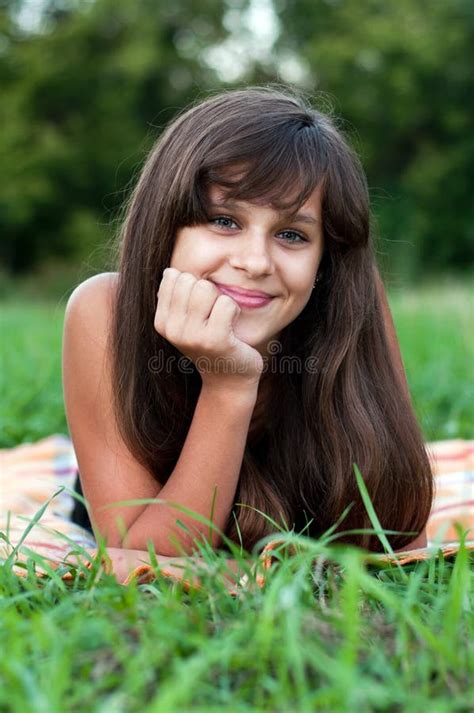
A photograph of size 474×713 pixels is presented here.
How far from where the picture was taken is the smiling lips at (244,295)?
212 cm

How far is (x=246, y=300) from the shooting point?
212cm

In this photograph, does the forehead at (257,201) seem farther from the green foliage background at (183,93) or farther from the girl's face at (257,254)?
the green foliage background at (183,93)

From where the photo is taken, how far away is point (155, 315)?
2.19m

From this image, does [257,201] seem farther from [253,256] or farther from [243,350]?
[243,350]

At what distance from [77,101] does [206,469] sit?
2158cm

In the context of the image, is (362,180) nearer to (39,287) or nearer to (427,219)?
(39,287)

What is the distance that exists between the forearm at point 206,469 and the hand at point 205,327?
57mm

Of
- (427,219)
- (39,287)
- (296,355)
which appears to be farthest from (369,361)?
(427,219)

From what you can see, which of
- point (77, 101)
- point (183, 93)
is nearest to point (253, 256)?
point (183, 93)

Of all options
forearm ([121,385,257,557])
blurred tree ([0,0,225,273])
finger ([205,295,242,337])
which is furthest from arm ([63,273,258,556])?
blurred tree ([0,0,225,273])

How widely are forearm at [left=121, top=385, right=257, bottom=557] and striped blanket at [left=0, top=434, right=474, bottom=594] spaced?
88 millimetres

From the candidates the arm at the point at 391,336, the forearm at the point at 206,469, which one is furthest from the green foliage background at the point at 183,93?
the forearm at the point at 206,469

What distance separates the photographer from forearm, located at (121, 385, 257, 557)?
2.09 m

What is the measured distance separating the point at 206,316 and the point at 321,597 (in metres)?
0.81
